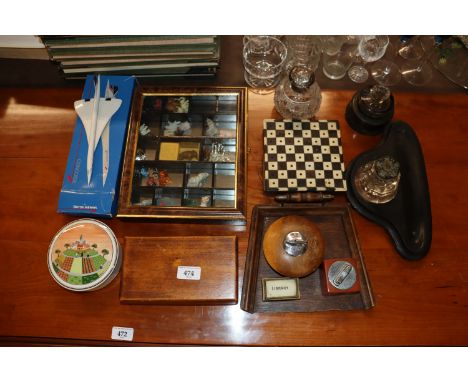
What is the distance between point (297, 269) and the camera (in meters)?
1.14

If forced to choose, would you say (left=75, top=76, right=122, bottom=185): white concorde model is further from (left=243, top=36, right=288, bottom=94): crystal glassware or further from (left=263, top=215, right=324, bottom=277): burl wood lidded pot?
(left=263, top=215, right=324, bottom=277): burl wood lidded pot

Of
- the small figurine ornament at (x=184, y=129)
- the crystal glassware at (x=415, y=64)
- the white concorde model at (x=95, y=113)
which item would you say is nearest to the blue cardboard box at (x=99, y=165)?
the white concorde model at (x=95, y=113)

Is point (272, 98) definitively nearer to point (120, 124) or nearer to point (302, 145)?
point (302, 145)

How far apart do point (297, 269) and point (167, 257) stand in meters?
0.47

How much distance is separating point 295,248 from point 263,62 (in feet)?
3.09

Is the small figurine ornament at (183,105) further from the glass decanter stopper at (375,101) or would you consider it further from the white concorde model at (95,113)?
the glass decanter stopper at (375,101)

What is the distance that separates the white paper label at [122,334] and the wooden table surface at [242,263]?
2 centimetres

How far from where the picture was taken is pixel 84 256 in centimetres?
119

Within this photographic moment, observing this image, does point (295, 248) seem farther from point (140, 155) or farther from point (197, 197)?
point (140, 155)

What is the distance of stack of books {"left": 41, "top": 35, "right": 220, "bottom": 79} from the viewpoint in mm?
1382

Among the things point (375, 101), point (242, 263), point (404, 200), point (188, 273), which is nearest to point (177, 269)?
point (188, 273)

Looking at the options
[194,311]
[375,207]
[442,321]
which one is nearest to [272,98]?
[375,207]

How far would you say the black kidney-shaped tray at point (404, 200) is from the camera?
1.27 metres

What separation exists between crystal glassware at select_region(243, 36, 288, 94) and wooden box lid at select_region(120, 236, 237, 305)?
30.2 inches
